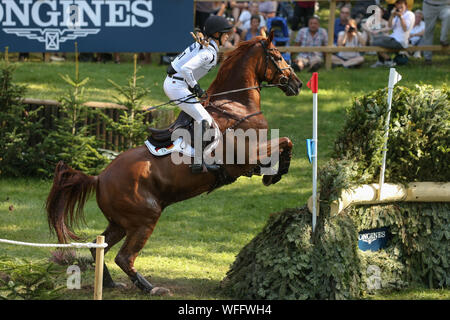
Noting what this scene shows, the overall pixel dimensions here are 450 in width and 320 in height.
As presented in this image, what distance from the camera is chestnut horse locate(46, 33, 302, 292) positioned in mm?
7250

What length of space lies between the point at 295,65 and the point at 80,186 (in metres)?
9.08

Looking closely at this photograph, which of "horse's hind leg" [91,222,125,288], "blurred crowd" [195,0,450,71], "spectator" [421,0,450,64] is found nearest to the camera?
"horse's hind leg" [91,222,125,288]

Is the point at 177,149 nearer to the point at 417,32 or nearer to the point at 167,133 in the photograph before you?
Answer: the point at 167,133

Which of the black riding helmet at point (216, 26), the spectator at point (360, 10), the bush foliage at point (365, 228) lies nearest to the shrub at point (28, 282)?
the bush foliage at point (365, 228)

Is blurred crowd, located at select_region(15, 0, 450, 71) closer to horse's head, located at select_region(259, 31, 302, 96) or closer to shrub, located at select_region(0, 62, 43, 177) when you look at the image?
shrub, located at select_region(0, 62, 43, 177)

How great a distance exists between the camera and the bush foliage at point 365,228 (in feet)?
23.4

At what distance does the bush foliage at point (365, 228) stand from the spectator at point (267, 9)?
8.92 metres

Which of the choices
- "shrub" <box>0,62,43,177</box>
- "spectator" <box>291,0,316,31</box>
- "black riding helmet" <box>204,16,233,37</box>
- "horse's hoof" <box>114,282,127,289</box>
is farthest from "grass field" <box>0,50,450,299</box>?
"spectator" <box>291,0,316,31</box>

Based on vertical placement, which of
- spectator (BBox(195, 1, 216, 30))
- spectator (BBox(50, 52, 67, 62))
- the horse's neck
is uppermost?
spectator (BBox(195, 1, 216, 30))

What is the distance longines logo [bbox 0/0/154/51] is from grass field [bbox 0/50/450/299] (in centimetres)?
139

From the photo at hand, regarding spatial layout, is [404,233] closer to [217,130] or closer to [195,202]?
[217,130]

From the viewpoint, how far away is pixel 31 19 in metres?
13.5

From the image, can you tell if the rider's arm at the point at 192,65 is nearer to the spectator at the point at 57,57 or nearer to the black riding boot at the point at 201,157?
the black riding boot at the point at 201,157

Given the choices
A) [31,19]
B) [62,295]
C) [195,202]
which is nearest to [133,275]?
[62,295]
